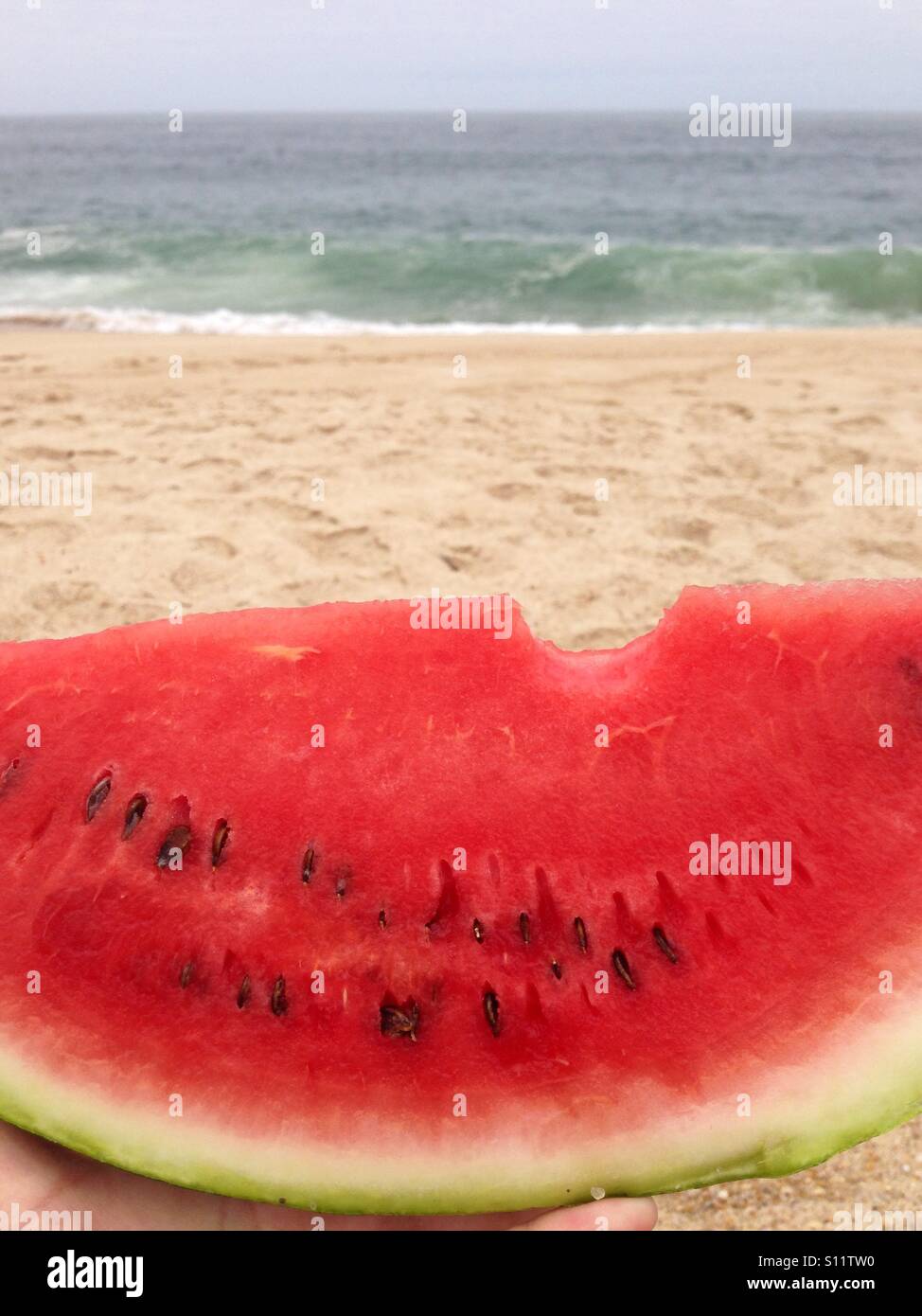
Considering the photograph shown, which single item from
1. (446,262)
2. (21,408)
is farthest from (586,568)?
(446,262)

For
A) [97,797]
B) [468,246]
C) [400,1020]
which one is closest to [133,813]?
[97,797]

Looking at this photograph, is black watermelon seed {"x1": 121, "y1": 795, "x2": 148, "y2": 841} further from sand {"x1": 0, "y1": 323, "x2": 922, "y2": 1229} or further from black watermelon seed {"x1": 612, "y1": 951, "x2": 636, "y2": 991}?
sand {"x1": 0, "y1": 323, "x2": 922, "y2": 1229}

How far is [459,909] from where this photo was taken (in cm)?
101

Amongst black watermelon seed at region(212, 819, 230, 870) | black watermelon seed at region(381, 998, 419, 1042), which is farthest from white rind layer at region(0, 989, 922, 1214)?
black watermelon seed at region(212, 819, 230, 870)

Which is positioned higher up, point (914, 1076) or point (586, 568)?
point (586, 568)

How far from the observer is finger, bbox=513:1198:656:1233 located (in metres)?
0.99

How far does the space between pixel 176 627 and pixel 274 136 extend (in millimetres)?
57263

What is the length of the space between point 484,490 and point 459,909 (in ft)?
9.19

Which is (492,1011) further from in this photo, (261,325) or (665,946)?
(261,325)

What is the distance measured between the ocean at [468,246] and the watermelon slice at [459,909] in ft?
25.2

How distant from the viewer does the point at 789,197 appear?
1803 cm

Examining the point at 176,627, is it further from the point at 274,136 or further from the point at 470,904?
the point at 274,136

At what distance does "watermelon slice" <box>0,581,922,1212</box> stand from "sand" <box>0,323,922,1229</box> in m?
0.72

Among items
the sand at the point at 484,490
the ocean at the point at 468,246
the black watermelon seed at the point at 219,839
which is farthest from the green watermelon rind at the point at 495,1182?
the ocean at the point at 468,246
